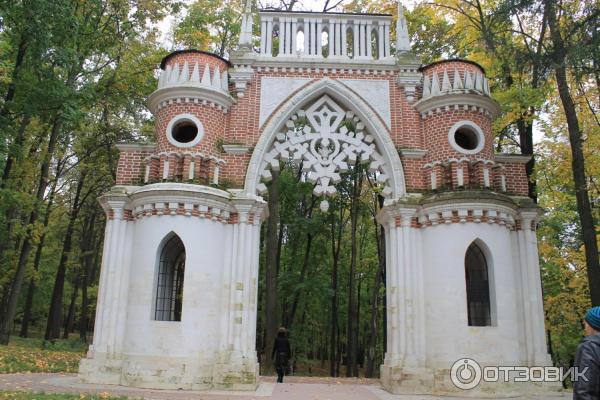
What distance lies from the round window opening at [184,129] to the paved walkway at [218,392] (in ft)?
17.1

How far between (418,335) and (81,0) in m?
13.5

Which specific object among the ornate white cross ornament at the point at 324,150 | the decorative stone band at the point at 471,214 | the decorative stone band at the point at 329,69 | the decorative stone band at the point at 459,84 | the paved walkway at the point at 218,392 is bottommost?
the paved walkway at the point at 218,392

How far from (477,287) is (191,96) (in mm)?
7612

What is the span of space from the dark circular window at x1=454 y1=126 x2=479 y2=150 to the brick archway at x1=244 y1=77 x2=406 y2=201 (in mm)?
1681

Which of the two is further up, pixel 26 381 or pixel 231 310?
pixel 231 310

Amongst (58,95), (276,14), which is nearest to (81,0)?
(58,95)

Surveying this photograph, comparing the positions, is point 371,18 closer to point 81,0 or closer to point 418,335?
point 418,335

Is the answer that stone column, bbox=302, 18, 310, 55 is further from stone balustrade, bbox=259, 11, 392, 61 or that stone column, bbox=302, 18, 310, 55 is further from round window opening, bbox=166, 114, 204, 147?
round window opening, bbox=166, 114, 204, 147

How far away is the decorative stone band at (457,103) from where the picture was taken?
11430 mm

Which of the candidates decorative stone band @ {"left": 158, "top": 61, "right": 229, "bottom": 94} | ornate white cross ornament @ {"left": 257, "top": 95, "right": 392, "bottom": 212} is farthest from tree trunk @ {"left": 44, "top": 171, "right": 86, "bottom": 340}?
ornate white cross ornament @ {"left": 257, "top": 95, "right": 392, "bottom": 212}

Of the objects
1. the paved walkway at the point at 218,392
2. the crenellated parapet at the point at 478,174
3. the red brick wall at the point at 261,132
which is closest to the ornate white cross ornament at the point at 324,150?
the red brick wall at the point at 261,132

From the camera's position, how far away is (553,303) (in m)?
14.4

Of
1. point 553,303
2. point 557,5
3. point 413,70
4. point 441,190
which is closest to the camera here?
point 557,5

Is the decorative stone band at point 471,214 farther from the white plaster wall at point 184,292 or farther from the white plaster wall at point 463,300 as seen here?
the white plaster wall at point 184,292
